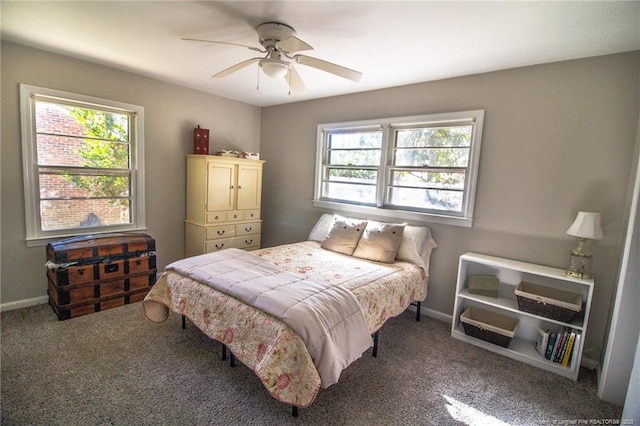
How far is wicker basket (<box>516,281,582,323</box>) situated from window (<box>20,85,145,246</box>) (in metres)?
4.04

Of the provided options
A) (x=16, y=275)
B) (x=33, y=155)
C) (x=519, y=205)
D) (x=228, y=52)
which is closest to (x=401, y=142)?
(x=519, y=205)

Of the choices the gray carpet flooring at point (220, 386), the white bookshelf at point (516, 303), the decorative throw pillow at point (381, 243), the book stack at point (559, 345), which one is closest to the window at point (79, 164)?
the gray carpet flooring at point (220, 386)

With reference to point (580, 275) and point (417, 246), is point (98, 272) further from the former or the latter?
point (580, 275)

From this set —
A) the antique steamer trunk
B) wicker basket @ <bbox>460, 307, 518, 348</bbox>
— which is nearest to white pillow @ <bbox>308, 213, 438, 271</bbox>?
wicker basket @ <bbox>460, 307, 518, 348</bbox>

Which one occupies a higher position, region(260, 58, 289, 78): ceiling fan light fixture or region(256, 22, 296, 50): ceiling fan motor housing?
region(256, 22, 296, 50): ceiling fan motor housing

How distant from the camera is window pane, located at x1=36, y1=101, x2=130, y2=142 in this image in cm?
290

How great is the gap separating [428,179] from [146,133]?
3.30 meters

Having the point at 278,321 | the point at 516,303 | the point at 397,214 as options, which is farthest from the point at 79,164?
the point at 516,303

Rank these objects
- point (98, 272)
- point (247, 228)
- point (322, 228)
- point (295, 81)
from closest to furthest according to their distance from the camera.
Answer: point (295, 81) < point (98, 272) < point (322, 228) < point (247, 228)

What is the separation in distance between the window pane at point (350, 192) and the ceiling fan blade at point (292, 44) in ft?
6.73

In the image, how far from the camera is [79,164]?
123 inches

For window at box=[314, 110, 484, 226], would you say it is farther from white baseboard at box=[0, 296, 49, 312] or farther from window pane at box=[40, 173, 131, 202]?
white baseboard at box=[0, 296, 49, 312]

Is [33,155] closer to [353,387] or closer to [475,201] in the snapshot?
[353,387]

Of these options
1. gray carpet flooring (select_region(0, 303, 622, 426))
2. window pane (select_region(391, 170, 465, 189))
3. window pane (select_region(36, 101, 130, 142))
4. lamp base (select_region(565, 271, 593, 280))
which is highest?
window pane (select_region(36, 101, 130, 142))
